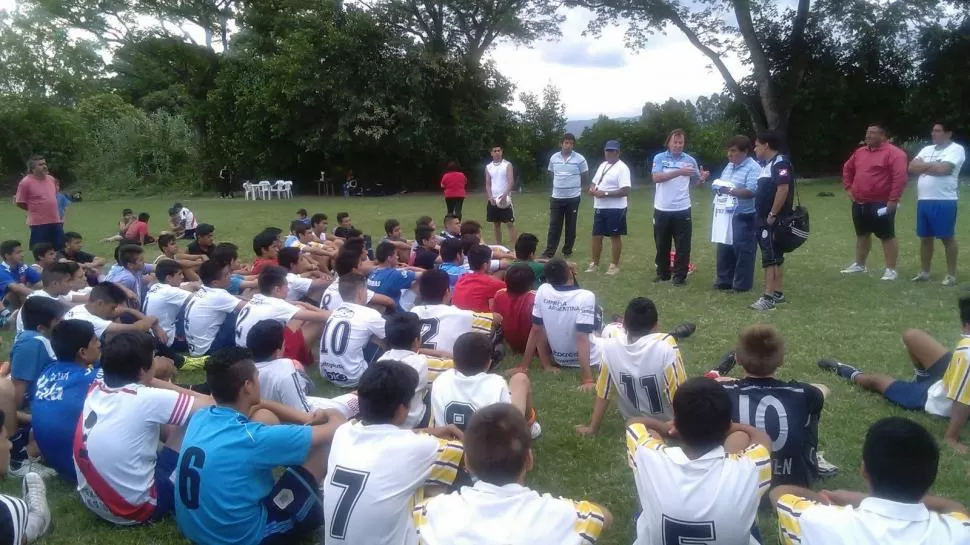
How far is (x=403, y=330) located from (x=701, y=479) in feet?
6.86

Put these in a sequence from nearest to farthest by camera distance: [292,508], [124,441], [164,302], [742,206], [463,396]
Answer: [292,508], [124,441], [463,396], [164,302], [742,206]

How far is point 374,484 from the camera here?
2.87m

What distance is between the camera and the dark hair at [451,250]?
748cm

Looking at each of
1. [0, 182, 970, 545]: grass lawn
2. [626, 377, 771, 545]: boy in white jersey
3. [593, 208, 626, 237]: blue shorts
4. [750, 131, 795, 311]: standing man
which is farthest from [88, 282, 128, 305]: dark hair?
[593, 208, 626, 237]: blue shorts

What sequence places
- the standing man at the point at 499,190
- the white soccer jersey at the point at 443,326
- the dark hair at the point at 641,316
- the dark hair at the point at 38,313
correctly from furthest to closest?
1. the standing man at the point at 499,190
2. the white soccer jersey at the point at 443,326
3. the dark hair at the point at 38,313
4. the dark hair at the point at 641,316

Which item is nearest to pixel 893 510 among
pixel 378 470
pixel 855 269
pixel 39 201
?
pixel 378 470

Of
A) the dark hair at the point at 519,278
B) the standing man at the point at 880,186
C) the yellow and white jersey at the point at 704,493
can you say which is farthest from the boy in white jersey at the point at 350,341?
the standing man at the point at 880,186

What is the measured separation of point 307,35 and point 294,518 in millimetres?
28150

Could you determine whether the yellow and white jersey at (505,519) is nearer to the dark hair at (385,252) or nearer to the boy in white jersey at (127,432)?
the boy in white jersey at (127,432)

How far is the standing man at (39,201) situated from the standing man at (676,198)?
8.21 metres

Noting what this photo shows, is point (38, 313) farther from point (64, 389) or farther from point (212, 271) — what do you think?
point (212, 271)

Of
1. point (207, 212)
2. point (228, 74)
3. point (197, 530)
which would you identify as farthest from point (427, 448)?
point (228, 74)

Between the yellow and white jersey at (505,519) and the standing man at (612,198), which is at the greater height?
the standing man at (612,198)

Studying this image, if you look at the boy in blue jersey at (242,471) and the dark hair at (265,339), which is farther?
the dark hair at (265,339)
